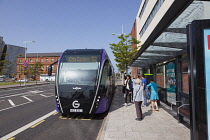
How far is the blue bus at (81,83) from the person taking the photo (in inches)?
237

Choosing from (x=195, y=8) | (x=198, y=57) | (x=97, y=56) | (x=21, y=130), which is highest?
(x=195, y=8)

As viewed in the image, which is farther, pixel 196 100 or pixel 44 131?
pixel 44 131

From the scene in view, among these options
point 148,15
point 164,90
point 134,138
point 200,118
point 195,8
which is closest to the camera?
point 200,118

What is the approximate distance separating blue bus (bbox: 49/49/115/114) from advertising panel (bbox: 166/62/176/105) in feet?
10.7

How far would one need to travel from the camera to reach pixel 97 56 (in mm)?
6801

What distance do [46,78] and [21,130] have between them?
57301mm

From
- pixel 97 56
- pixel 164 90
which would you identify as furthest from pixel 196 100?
pixel 164 90

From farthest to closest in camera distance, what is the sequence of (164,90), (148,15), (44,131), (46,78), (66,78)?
(46,78), (148,15), (164,90), (66,78), (44,131)

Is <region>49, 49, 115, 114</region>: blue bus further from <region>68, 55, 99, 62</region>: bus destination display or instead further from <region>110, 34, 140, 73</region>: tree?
<region>110, 34, 140, 73</region>: tree

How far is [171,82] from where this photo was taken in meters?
7.32

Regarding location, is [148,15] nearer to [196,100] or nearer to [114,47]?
[114,47]

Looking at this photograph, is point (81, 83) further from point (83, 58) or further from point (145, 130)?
point (145, 130)

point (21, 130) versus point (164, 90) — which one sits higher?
point (164, 90)

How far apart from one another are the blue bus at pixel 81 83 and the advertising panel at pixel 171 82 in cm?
327
